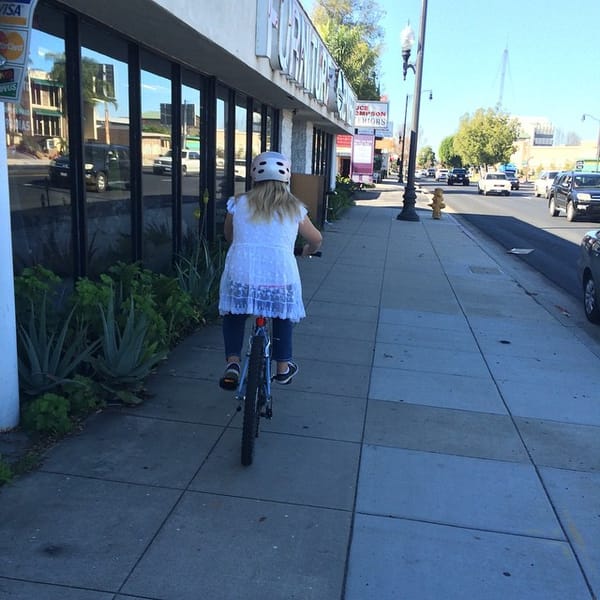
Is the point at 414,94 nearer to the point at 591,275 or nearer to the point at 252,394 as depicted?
the point at 591,275

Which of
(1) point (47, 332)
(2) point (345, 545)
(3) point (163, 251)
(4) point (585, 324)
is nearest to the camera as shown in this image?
(2) point (345, 545)

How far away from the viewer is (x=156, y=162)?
7.20 m

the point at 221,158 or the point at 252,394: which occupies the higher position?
the point at 221,158

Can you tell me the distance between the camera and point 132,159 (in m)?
6.55

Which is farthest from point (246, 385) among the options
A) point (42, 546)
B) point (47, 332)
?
point (47, 332)

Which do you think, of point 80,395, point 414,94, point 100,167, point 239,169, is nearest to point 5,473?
point 80,395

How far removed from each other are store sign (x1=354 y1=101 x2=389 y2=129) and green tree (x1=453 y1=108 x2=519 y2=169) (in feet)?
213

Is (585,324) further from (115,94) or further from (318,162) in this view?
(318,162)

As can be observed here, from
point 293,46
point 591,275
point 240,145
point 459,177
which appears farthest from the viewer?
point 459,177

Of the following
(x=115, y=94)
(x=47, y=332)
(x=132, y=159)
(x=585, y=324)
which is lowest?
(x=585, y=324)

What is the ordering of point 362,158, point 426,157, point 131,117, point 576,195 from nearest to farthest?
1. point 131,117
2. point 576,195
3. point 362,158
4. point 426,157

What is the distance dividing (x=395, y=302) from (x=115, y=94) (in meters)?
4.53

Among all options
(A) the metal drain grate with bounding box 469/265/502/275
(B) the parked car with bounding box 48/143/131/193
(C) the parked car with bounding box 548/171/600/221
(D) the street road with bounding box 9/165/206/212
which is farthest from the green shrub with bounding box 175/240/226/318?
(C) the parked car with bounding box 548/171/600/221

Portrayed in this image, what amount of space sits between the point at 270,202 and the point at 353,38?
1404 inches
